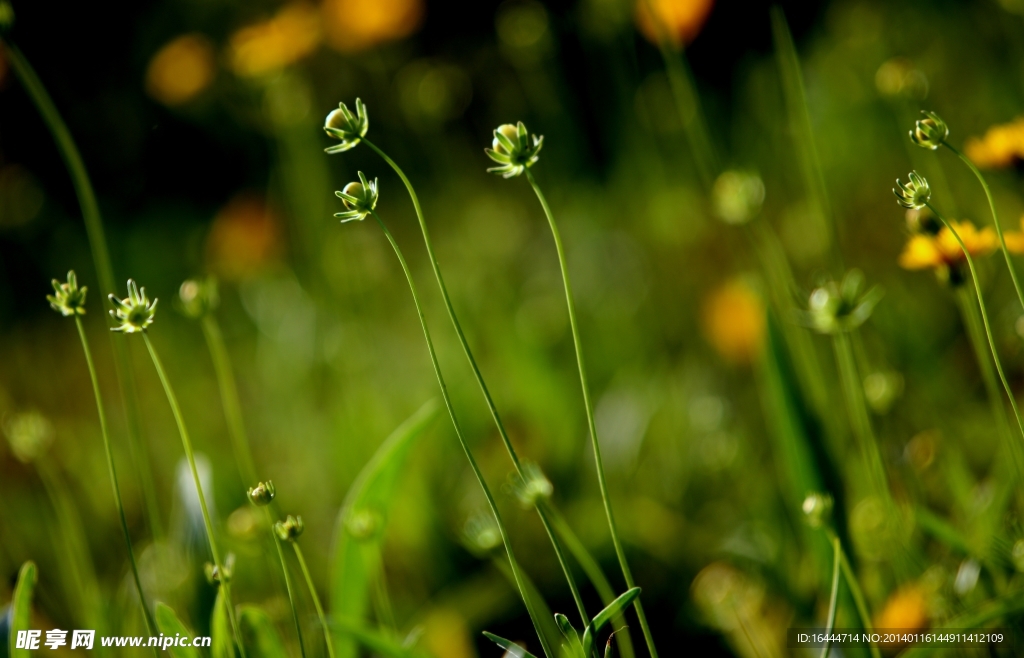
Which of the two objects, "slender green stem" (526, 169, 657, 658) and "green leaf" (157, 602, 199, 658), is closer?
"slender green stem" (526, 169, 657, 658)

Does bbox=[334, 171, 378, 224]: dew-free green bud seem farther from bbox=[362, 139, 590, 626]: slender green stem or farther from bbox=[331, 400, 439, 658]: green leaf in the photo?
bbox=[331, 400, 439, 658]: green leaf

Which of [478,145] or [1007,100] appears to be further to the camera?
[478,145]

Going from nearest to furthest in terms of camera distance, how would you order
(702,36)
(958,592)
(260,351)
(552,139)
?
(958,592) < (260,351) < (552,139) < (702,36)

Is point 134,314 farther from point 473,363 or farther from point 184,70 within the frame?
→ point 184,70

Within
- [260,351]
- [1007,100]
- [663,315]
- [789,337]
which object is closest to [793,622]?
[789,337]

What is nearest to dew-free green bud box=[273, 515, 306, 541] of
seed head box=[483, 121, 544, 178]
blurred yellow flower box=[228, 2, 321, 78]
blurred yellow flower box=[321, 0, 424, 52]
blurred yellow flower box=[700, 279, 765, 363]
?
seed head box=[483, 121, 544, 178]

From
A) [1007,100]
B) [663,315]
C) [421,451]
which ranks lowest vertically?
[421,451]

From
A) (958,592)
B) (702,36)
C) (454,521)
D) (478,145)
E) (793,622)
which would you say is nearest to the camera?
(958,592)

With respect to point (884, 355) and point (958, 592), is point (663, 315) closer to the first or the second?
point (884, 355)
